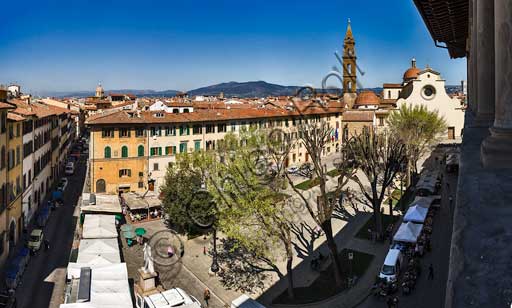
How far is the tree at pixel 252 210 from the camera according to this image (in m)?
19.4

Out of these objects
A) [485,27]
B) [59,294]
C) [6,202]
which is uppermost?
[485,27]

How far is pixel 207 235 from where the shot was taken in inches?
1117

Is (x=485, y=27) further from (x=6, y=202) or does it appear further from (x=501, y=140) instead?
(x=6, y=202)

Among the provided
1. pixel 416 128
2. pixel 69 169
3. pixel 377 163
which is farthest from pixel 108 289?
pixel 69 169

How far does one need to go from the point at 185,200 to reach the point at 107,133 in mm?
15159

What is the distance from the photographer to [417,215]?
84.3 ft

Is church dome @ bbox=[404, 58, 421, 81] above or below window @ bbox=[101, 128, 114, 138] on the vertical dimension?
above

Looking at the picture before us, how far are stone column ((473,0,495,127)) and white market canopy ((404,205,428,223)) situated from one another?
Answer: 1858cm

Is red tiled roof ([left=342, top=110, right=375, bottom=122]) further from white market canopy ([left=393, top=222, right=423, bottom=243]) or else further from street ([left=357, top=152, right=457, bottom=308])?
white market canopy ([left=393, top=222, right=423, bottom=243])

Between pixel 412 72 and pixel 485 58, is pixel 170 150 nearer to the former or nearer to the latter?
pixel 485 58

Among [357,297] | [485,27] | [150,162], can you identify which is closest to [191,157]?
[150,162]

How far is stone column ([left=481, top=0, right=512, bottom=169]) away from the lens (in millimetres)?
3822

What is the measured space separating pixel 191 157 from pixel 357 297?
52.0 feet

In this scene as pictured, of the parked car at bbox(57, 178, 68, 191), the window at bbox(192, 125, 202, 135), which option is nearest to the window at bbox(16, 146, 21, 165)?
the parked car at bbox(57, 178, 68, 191)
